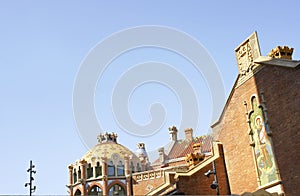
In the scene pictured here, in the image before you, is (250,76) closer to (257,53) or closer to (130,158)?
(257,53)

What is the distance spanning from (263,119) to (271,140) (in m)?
1.14

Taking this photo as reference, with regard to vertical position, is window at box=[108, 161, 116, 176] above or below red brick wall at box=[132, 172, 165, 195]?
above

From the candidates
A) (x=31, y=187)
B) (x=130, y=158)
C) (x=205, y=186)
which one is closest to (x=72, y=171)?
(x=130, y=158)

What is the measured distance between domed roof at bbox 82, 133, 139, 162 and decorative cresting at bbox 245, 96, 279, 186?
32.2 meters

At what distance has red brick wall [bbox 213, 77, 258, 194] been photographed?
738 inches

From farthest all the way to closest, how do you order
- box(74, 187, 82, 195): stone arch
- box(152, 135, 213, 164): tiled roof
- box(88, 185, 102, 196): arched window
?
box(152, 135, 213, 164): tiled roof
box(74, 187, 82, 195): stone arch
box(88, 185, 102, 196): arched window

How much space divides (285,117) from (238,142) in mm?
3918

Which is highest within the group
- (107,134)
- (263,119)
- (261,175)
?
(107,134)

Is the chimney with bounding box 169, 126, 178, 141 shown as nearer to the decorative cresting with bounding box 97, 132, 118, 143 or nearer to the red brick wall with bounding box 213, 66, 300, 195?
the decorative cresting with bounding box 97, 132, 118, 143

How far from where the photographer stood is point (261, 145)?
58.6 feet

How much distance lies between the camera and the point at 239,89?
65.0ft

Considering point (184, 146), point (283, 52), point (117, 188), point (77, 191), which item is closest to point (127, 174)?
point (117, 188)

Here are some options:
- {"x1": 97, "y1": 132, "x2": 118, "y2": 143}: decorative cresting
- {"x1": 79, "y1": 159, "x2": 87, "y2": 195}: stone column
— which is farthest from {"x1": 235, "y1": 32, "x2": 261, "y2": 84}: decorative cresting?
{"x1": 97, "y1": 132, "x2": 118, "y2": 143}: decorative cresting

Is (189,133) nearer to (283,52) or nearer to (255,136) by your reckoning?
(255,136)
